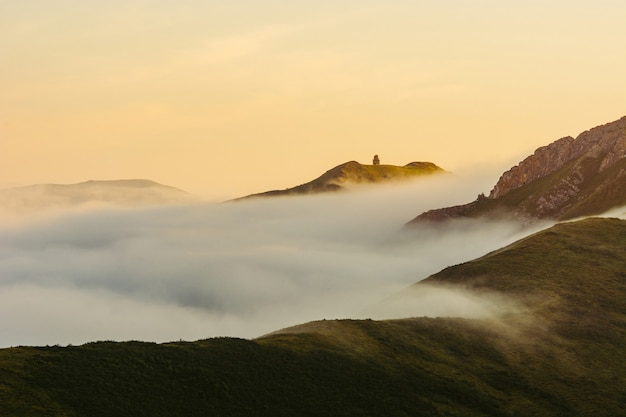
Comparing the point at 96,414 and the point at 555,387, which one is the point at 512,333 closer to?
the point at 555,387

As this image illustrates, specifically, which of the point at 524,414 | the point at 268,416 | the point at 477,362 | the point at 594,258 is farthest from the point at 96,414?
the point at 594,258

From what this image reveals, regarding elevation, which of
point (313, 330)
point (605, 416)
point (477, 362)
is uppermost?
point (313, 330)

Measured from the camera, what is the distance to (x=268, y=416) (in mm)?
89812

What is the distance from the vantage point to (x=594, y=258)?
178m

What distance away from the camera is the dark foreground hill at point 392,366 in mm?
84875

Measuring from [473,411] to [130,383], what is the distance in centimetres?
4754

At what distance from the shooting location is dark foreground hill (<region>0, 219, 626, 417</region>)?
84.9 meters

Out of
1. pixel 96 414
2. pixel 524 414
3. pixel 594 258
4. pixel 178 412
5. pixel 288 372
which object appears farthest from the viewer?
pixel 594 258

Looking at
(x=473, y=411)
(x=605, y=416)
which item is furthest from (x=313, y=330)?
(x=605, y=416)

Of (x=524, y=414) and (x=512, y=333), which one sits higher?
(x=512, y=333)

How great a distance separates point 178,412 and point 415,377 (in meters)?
41.6

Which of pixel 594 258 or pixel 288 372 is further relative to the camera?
pixel 594 258

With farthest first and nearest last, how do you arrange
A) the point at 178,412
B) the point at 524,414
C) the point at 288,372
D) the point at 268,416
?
1. the point at 524,414
2. the point at 288,372
3. the point at 268,416
4. the point at 178,412

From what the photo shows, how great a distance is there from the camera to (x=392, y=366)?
115750 mm
